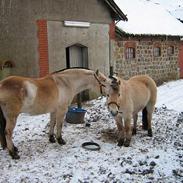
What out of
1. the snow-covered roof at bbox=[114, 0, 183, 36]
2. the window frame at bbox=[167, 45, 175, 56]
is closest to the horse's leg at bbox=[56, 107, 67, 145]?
the snow-covered roof at bbox=[114, 0, 183, 36]

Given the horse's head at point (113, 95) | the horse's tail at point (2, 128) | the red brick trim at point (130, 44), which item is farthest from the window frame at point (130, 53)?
the horse's tail at point (2, 128)

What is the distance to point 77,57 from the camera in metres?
13.5

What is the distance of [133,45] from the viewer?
1652cm

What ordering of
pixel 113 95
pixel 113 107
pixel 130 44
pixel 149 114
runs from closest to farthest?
1. pixel 113 107
2. pixel 113 95
3. pixel 149 114
4. pixel 130 44

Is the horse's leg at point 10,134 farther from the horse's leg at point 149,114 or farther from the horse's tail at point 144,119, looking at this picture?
the horse's tail at point 144,119

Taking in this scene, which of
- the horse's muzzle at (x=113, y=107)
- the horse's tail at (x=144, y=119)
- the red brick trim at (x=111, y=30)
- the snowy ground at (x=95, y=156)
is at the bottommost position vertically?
the snowy ground at (x=95, y=156)

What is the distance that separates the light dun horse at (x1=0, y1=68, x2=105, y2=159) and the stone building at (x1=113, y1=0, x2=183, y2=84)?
783 cm

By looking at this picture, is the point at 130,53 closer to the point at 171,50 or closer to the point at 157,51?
the point at 157,51

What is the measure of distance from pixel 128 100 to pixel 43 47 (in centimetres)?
564

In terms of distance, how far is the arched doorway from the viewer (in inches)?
520

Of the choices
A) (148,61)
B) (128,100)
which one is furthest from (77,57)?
(128,100)

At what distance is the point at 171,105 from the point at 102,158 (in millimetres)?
6457

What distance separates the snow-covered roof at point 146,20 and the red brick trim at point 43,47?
5495 millimetres

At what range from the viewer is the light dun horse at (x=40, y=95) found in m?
6.31
